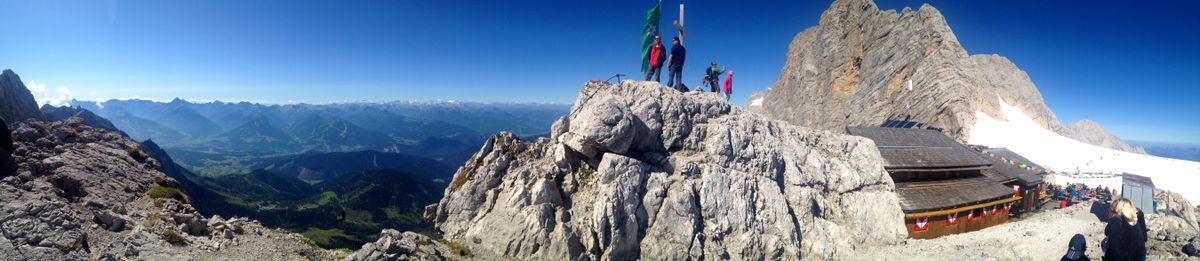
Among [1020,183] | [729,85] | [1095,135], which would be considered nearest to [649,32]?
[729,85]

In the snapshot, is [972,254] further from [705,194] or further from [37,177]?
[37,177]

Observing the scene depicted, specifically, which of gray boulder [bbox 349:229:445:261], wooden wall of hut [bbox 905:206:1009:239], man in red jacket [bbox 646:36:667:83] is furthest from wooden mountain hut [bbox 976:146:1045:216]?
Result: gray boulder [bbox 349:229:445:261]

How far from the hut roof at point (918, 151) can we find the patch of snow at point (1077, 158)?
2639cm

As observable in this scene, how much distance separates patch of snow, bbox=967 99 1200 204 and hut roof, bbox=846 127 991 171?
26.4 meters

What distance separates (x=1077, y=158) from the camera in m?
52.7

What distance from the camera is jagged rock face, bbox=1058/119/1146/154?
451 feet

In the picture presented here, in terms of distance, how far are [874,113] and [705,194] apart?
62.8m

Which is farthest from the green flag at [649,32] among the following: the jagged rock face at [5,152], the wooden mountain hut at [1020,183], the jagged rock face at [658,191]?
the wooden mountain hut at [1020,183]

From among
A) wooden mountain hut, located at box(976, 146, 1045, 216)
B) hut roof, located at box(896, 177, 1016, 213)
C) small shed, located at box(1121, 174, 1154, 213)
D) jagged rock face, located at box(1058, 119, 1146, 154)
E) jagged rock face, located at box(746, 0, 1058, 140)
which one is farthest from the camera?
jagged rock face, located at box(1058, 119, 1146, 154)

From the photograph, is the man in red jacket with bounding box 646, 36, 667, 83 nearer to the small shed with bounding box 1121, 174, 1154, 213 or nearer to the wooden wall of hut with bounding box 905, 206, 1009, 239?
the wooden wall of hut with bounding box 905, 206, 1009, 239

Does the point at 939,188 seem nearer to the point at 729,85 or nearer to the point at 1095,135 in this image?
the point at 729,85

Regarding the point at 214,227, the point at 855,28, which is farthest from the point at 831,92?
the point at 214,227

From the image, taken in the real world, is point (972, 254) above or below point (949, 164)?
below

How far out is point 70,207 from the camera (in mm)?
10352
